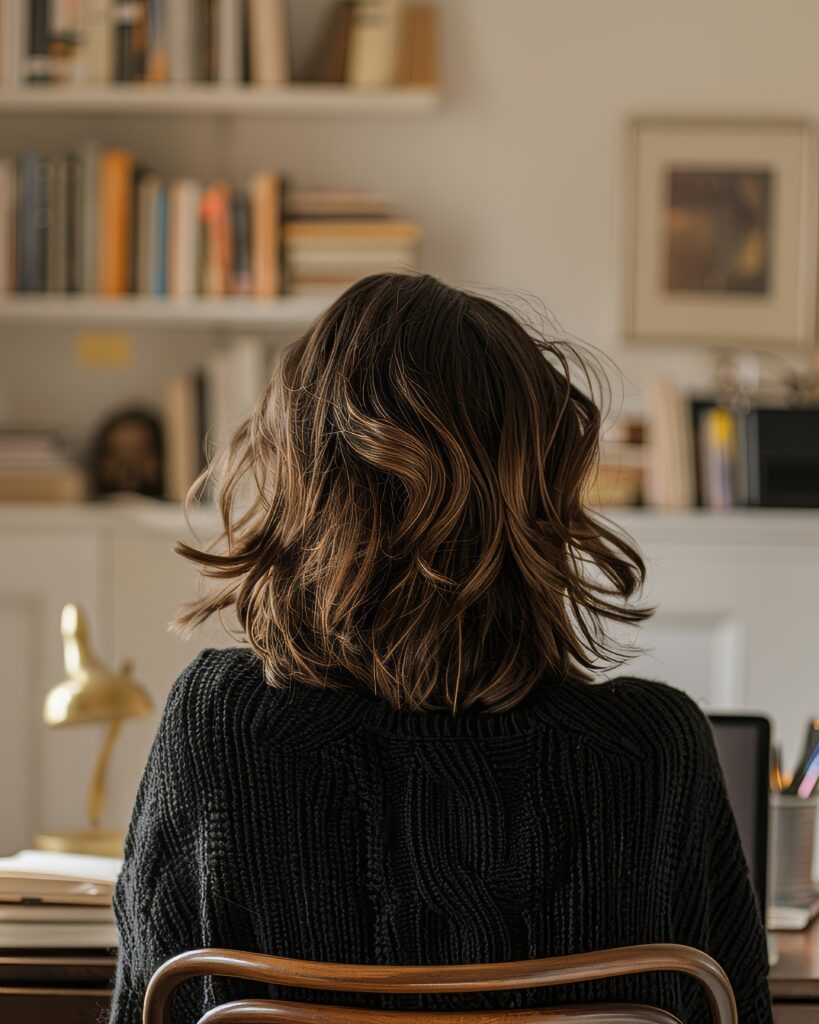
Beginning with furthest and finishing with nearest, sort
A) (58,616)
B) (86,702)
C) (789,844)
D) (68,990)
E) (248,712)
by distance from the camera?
(58,616) → (86,702) → (789,844) → (68,990) → (248,712)

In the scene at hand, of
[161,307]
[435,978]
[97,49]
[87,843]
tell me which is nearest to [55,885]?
[87,843]

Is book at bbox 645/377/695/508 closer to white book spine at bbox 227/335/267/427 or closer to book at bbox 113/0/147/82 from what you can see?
white book spine at bbox 227/335/267/427

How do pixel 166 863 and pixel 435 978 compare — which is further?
pixel 166 863

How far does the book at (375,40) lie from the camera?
280 centimetres

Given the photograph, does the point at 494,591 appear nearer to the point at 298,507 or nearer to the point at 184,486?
the point at 298,507

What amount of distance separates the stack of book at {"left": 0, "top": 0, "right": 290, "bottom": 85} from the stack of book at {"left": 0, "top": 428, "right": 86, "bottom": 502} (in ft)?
2.69

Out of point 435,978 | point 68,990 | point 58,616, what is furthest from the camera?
point 58,616

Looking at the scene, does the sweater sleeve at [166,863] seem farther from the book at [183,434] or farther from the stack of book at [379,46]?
the stack of book at [379,46]

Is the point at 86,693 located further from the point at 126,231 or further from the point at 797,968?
the point at 126,231

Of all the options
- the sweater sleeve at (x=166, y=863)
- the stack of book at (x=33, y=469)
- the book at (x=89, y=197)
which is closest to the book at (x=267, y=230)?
the book at (x=89, y=197)

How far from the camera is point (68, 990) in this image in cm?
116

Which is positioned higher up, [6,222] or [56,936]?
[6,222]

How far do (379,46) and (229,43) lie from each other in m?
0.34

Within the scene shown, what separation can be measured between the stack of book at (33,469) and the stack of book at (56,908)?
1659 mm
